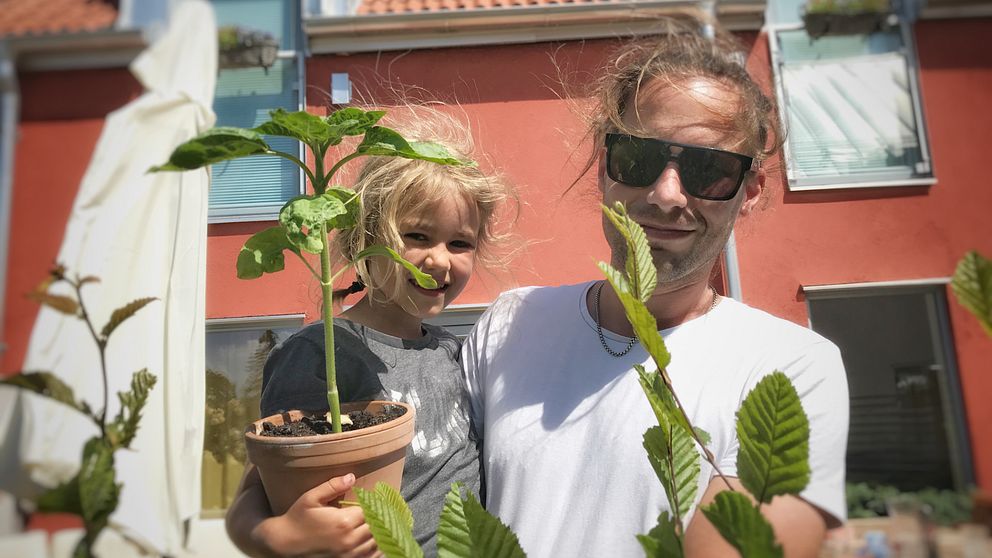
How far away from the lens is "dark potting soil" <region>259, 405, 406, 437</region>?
0.55m

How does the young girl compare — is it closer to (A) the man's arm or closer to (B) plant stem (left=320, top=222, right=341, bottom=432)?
(B) plant stem (left=320, top=222, right=341, bottom=432)

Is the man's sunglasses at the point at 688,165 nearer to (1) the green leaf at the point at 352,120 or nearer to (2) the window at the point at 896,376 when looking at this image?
(2) the window at the point at 896,376

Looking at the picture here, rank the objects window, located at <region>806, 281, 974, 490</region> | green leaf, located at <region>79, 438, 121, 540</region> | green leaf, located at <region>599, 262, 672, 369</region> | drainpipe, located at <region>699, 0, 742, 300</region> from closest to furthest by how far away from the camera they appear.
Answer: green leaf, located at <region>599, 262, 672, 369</region> → green leaf, located at <region>79, 438, 121, 540</region> → window, located at <region>806, 281, 974, 490</region> → drainpipe, located at <region>699, 0, 742, 300</region>

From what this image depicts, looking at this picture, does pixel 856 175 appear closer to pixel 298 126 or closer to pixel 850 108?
pixel 850 108

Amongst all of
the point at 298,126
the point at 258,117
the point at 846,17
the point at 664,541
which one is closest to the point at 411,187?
the point at 258,117

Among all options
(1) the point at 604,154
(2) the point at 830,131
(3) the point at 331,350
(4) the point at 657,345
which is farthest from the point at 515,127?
(4) the point at 657,345

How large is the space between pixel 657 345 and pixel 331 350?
360 mm

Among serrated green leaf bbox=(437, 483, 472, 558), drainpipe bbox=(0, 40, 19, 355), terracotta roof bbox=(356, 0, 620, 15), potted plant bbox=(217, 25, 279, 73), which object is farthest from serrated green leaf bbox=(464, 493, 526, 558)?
terracotta roof bbox=(356, 0, 620, 15)

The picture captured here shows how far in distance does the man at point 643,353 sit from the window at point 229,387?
311mm

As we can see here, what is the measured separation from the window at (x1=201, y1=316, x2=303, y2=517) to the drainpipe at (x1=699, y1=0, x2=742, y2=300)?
664 millimetres

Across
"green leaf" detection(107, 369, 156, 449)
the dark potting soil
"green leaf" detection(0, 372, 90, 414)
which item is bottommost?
the dark potting soil

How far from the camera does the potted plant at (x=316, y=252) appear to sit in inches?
15.6

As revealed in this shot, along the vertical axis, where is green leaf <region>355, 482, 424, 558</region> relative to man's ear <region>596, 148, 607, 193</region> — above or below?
below

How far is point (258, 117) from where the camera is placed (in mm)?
806
